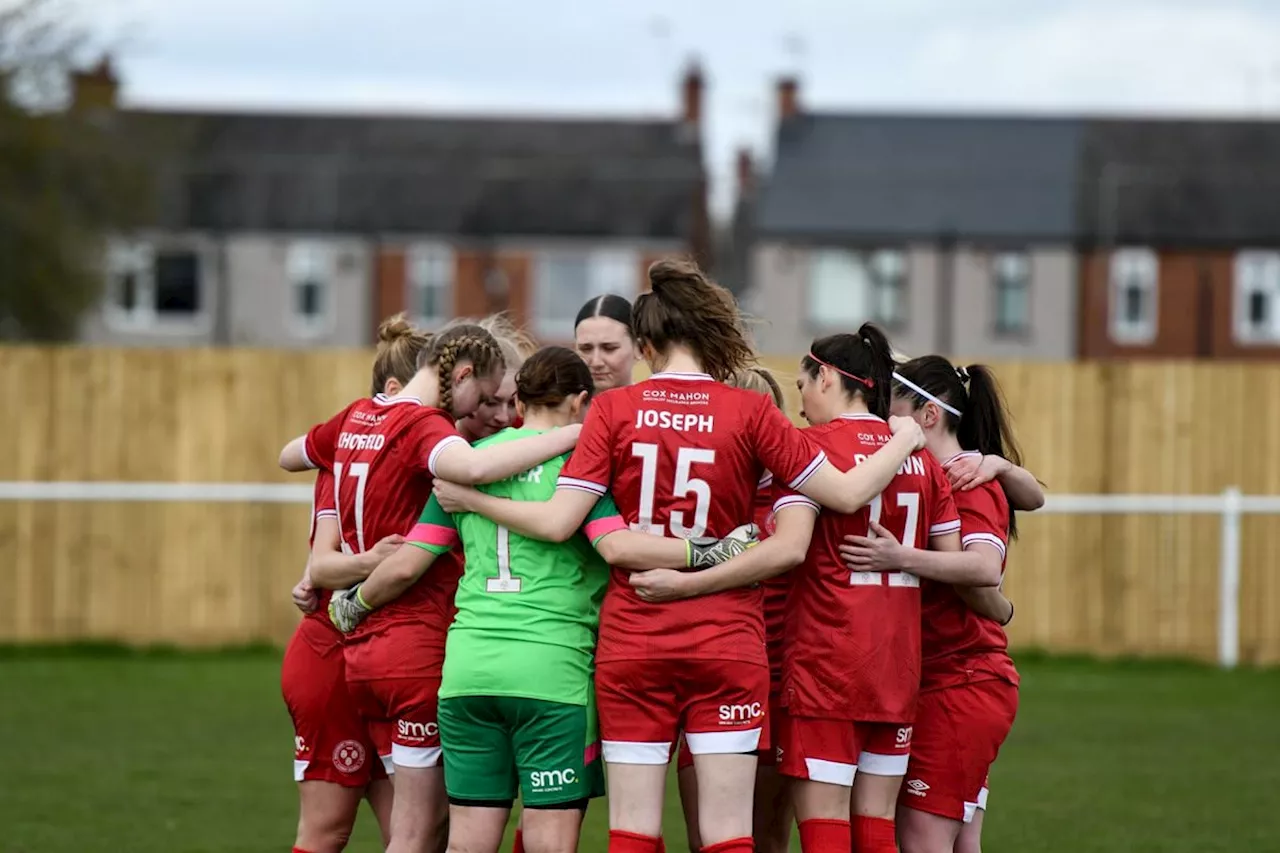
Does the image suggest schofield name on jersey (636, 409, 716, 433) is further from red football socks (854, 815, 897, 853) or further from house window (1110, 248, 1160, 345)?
house window (1110, 248, 1160, 345)

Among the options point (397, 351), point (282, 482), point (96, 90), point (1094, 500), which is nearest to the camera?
point (397, 351)

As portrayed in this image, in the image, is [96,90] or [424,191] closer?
[96,90]

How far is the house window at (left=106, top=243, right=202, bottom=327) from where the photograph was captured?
39594 millimetres

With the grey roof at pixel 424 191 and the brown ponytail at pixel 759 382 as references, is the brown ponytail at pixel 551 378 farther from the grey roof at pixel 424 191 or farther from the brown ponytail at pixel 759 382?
the grey roof at pixel 424 191

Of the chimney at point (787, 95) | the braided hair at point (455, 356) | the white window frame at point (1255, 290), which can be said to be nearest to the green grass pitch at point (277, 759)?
the braided hair at point (455, 356)

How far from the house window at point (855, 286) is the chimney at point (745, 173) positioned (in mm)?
10965

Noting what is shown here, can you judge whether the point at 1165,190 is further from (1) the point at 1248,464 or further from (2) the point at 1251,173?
(1) the point at 1248,464

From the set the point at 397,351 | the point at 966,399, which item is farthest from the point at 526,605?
the point at 966,399

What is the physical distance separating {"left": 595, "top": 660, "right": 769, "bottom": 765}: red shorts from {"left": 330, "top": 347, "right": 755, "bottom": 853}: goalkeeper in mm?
115

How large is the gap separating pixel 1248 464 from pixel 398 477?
10.3 metres

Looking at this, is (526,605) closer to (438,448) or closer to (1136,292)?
(438,448)

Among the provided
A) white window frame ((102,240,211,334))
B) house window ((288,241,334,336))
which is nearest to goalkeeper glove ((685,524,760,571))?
house window ((288,241,334,336))

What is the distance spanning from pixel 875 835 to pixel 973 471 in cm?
112

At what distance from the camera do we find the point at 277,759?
8.93 metres
